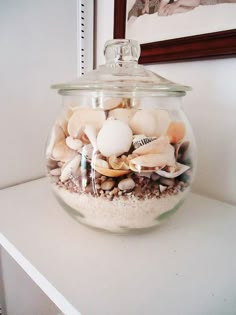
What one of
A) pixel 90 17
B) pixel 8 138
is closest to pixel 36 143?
pixel 8 138

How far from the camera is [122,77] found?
315 mm

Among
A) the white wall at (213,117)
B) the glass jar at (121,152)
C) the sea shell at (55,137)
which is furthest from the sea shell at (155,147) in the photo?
the white wall at (213,117)

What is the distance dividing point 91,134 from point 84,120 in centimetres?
3

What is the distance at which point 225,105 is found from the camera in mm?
462

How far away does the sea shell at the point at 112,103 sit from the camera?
11.9 inches

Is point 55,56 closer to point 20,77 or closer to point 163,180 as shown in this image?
point 20,77

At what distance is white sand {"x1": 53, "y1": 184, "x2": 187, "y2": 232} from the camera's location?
29 cm

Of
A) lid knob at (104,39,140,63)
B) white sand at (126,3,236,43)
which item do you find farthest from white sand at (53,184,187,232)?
white sand at (126,3,236,43)

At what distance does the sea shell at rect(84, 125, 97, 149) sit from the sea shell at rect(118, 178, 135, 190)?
6cm

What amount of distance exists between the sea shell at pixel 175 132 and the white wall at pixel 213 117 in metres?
0.20

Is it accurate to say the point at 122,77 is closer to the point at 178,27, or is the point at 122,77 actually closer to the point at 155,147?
the point at 155,147

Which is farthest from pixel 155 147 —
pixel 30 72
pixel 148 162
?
pixel 30 72

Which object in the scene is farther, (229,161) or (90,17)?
(90,17)

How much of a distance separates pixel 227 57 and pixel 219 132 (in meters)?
0.15
